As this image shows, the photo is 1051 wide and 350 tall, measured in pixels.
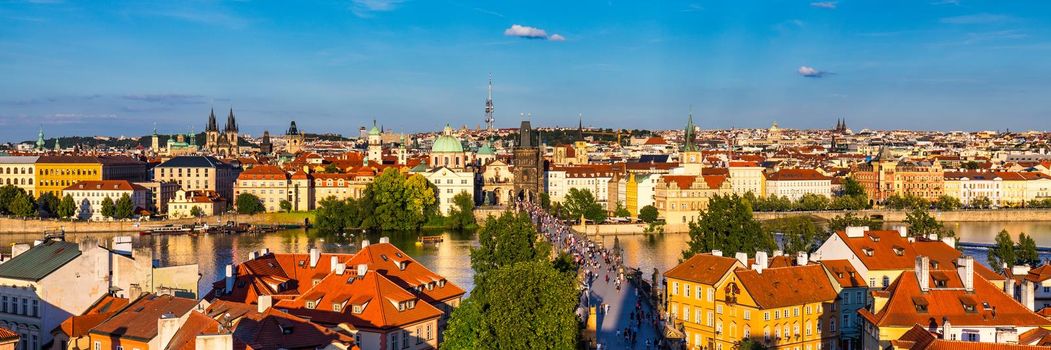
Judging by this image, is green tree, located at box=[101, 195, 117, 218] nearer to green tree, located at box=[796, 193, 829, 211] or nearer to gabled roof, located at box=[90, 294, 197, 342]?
green tree, located at box=[796, 193, 829, 211]

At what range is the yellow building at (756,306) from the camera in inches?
940

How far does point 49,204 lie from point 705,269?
58.4 metres

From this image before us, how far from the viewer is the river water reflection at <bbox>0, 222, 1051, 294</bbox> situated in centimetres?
4588

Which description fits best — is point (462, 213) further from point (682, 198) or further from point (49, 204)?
point (49, 204)

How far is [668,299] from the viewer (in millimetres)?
27234

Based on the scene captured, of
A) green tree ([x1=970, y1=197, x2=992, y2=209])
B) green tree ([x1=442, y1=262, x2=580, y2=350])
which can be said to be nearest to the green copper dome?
green tree ([x1=970, y1=197, x2=992, y2=209])

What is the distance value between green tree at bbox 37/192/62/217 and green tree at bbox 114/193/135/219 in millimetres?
4412

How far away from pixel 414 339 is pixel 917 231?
24636 millimetres

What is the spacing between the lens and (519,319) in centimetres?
2023

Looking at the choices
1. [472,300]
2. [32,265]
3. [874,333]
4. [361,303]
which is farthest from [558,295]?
[32,265]

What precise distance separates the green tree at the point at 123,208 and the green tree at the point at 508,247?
45501mm

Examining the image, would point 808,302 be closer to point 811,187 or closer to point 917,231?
point 917,231

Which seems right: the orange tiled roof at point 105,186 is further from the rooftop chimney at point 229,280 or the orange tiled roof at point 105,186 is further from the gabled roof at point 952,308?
the gabled roof at point 952,308

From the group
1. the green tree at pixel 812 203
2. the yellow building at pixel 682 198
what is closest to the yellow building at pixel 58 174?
the yellow building at pixel 682 198
